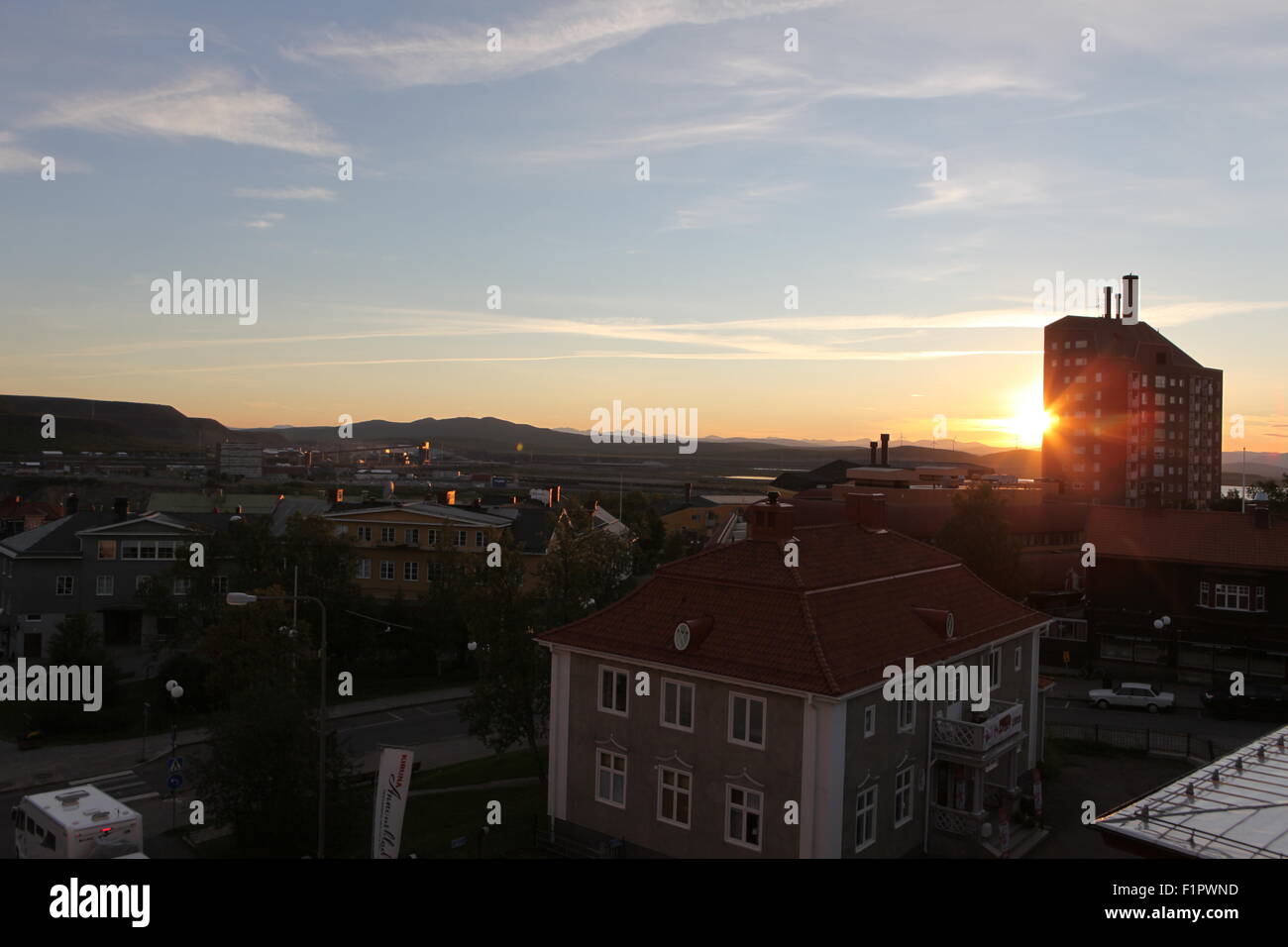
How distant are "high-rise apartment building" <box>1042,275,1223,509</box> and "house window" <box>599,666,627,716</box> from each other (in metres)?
126

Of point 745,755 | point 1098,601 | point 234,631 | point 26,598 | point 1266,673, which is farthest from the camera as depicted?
point 26,598

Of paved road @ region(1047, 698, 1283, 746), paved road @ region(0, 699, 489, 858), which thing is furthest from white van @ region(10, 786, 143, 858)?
paved road @ region(1047, 698, 1283, 746)

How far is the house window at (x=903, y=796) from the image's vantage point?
25656 millimetres

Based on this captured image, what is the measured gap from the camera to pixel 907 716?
2605cm

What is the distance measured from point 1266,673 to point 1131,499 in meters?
100

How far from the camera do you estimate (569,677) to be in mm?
28094

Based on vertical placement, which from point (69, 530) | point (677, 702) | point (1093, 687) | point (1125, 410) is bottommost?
point (1093, 687)

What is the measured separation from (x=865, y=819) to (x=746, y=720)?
405 cm

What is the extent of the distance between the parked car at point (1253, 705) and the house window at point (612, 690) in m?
32.3

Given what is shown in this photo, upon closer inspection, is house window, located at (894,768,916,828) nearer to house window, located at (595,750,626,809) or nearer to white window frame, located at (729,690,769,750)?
white window frame, located at (729,690,769,750)

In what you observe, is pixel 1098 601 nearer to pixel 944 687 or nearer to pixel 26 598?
pixel 944 687

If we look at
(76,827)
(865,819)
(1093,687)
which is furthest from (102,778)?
(1093,687)

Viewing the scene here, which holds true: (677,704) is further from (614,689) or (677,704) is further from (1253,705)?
(1253,705)
